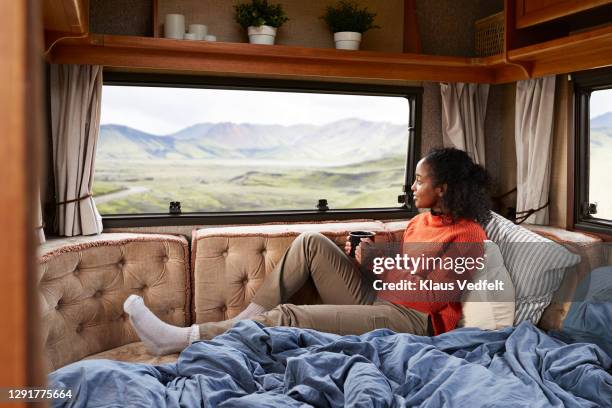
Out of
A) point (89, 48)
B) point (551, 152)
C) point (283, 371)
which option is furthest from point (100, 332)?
point (551, 152)

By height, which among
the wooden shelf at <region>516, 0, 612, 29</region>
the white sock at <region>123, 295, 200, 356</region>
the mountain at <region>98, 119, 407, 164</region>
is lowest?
the white sock at <region>123, 295, 200, 356</region>

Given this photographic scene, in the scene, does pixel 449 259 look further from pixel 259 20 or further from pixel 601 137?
pixel 259 20

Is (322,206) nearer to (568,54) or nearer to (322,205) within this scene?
(322,205)

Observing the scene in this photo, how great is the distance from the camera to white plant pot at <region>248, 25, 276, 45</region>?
2.93m

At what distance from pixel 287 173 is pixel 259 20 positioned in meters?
1.16

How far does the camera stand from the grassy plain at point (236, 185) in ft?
11.4

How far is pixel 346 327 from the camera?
2.57 metres

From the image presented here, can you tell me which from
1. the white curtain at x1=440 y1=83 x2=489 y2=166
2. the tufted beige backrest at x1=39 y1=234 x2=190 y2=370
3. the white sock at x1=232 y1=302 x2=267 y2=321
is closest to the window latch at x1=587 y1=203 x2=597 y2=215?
the white curtain at x1=440 y1=83 x2=489 y2=166

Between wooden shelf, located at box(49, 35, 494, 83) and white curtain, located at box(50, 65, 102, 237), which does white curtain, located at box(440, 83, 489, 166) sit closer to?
wooden shelf, located at box(49, 35, 494, 83)

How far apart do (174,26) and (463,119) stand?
64.6 inches

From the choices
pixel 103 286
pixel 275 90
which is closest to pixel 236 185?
pixel 275 90

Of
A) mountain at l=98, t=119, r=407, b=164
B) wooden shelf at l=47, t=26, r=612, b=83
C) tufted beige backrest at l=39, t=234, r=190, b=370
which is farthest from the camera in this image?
mountain at l=98, t=119, r=407, b=164

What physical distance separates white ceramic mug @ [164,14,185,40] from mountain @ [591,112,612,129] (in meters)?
2.02

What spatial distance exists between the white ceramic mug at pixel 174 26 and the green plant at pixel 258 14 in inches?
11.3
